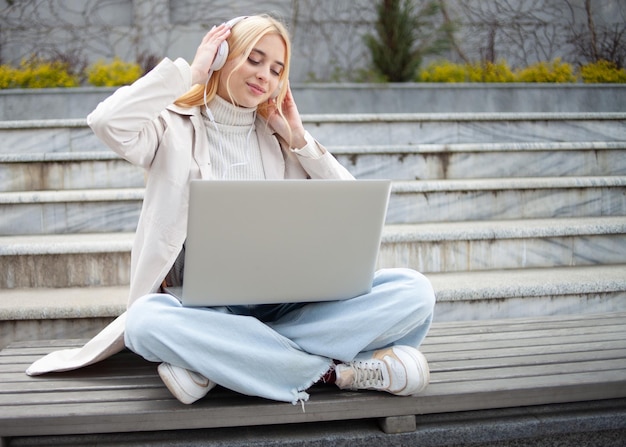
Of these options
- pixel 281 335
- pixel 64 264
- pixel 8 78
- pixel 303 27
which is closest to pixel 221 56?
pixel 281 335

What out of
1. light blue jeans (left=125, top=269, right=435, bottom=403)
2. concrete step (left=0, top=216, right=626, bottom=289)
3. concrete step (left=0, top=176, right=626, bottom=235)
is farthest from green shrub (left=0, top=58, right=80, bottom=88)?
light blue jeans (left=125, top=269, right=435, bottom=403)

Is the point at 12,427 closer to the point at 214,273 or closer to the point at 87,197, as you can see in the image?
the point at 214,273

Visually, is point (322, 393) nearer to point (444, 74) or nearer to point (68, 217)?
point (68, 217)

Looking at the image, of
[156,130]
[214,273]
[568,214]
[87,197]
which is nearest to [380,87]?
[568,214]

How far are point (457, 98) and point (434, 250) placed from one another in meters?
2.02

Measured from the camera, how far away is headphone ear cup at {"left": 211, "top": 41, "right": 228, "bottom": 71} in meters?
1.63

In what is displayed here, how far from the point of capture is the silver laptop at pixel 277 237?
1.33 metres

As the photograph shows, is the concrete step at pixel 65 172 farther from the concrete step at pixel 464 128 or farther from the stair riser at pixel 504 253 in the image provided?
the stair riser at pixel 504 253

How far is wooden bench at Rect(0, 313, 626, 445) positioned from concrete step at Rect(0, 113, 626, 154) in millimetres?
1885

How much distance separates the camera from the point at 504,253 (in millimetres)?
2648

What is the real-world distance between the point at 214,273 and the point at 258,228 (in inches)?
5.3

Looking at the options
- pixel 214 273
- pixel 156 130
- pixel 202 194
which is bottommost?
pixel 214 273

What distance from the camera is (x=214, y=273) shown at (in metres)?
1.38

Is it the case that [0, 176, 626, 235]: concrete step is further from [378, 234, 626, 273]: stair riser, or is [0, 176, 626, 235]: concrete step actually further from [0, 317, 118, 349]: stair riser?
[0, 317, 118, 349]: stair riser
